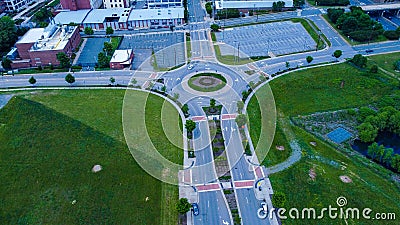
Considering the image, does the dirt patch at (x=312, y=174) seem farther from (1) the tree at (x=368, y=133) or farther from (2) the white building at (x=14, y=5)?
(2) the white building at (x=14, y=5)

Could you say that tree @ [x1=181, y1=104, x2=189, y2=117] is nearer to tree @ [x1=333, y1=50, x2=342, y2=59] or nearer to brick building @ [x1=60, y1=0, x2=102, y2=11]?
tree @ [x1=333, y1=50, x2=342, y2=59]

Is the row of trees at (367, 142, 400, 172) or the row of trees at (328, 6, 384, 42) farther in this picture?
the row of trees at (328, 6, 384, 42)

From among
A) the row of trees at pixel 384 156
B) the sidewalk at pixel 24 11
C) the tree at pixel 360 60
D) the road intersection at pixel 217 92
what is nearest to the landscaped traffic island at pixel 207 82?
the road intersection at pixel 217 92

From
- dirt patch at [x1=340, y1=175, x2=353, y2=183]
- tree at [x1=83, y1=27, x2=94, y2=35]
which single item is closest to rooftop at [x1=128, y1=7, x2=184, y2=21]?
tree at [x1=83, y1=27, x2=94, y2=35]

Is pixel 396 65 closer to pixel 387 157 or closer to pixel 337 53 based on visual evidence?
pixel 337 53

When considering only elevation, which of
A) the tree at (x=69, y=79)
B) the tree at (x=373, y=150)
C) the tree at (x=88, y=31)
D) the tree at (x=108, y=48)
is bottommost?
the tree at (x=373, y=150)

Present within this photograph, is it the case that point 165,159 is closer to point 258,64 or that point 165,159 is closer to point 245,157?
point 245,157
